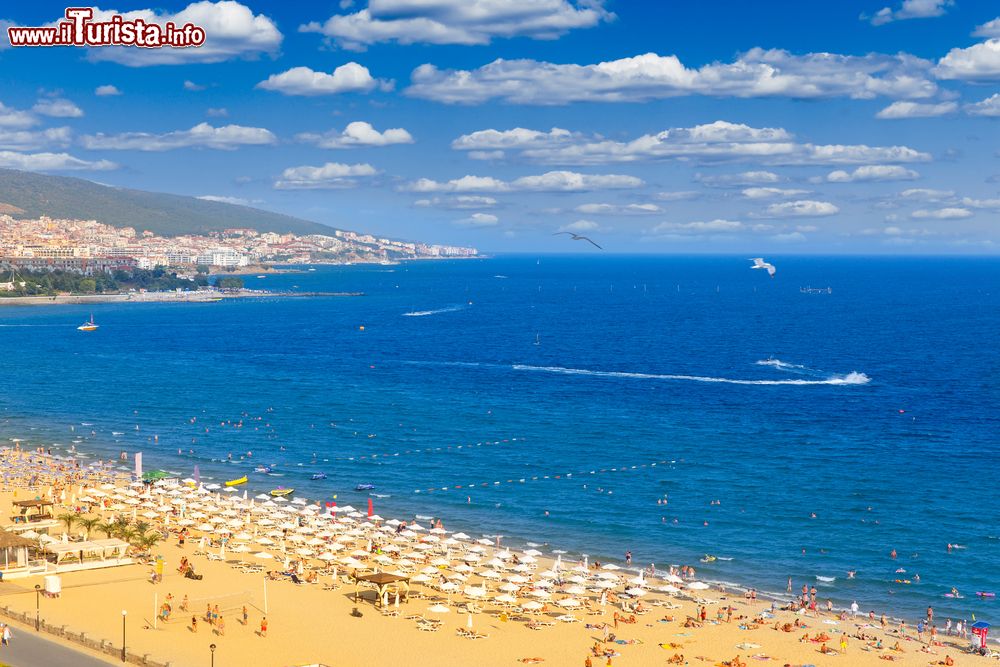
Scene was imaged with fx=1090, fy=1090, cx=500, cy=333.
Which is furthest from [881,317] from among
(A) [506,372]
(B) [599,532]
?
(B) [599,532]

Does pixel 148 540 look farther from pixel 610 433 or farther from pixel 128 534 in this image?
pixel 610 433

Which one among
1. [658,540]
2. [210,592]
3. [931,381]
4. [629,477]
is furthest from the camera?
[931,381]

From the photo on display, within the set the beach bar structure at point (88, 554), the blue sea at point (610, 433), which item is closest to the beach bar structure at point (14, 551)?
the beach bar structure at point (88, 554)

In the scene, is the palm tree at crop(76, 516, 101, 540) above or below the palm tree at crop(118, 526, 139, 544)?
above

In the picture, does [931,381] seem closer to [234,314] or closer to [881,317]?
[881,317]

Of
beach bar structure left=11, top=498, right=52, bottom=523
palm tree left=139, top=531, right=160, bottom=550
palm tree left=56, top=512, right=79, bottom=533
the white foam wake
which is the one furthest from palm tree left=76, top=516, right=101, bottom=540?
the white foam wake

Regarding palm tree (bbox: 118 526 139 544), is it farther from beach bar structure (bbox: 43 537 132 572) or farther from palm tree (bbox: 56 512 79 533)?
Result: palm tree (bbox: 56 512 79 533)
